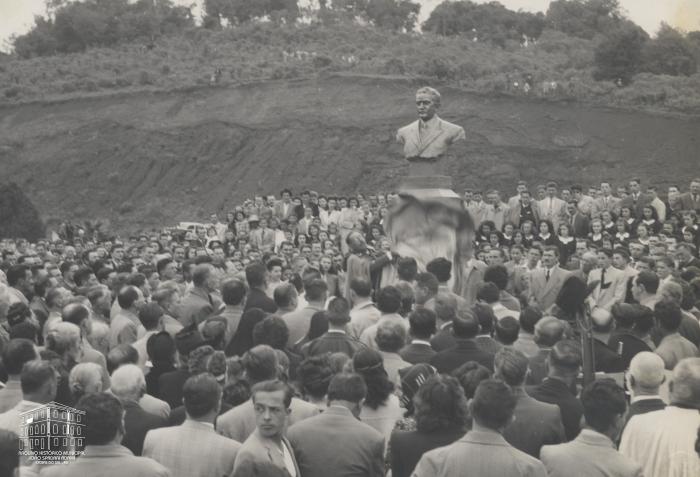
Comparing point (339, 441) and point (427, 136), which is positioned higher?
point (427, 136)

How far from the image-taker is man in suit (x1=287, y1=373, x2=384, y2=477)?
5598 mm

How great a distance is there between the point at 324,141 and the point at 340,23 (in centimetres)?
2823

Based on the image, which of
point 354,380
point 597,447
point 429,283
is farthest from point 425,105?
point 597,447

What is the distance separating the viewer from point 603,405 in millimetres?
5289

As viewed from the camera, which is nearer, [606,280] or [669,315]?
[669,315]

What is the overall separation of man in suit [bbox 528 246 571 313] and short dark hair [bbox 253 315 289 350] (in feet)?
26.2

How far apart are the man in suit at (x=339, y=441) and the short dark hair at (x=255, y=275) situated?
14.0 feet

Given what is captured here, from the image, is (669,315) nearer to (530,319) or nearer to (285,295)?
(530,319)

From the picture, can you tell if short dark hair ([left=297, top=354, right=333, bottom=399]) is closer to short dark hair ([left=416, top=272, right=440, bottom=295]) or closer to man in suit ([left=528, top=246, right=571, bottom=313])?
short dark hair ([left=416, top=272, right=440, bottom=295])

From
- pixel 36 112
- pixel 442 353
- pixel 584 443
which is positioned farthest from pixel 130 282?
pixel 36 112

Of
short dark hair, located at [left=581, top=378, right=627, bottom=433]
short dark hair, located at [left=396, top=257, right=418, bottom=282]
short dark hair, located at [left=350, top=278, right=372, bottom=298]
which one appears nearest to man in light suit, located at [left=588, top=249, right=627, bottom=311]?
short dark hair, located at [left=396, top=257, right=418, bottom=282]

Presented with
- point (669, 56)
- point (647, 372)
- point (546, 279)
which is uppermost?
point (669, 56)

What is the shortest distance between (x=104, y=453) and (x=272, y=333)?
2303 millimetres

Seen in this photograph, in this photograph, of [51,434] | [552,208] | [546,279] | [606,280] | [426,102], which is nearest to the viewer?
[51,434]
